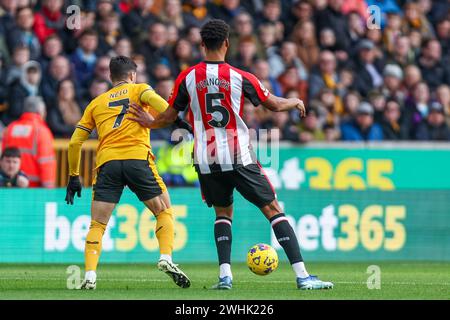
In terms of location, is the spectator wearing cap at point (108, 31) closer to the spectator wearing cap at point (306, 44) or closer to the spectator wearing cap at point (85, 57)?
the spectator wearing cap at point (85, 57)

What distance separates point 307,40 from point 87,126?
9.87 m

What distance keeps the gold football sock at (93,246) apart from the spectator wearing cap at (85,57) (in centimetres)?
721

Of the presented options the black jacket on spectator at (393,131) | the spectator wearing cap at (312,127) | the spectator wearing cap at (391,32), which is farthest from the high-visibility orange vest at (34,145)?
the spectator wearing cap at (391,32)

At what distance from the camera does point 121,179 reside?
11.6 meters

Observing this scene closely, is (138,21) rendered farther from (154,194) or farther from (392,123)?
(154,194)

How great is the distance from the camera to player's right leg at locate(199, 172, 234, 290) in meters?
11.1

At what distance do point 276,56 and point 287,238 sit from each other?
32.6ft

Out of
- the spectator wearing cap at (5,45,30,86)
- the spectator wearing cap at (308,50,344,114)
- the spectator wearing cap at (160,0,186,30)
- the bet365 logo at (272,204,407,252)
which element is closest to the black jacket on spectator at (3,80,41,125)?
the spectator wearing cap at (5,45,30,86)

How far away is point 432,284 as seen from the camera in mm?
12312

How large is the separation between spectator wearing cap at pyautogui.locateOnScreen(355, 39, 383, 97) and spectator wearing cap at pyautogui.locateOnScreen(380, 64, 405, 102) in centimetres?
13

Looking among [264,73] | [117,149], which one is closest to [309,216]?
[264,73]
